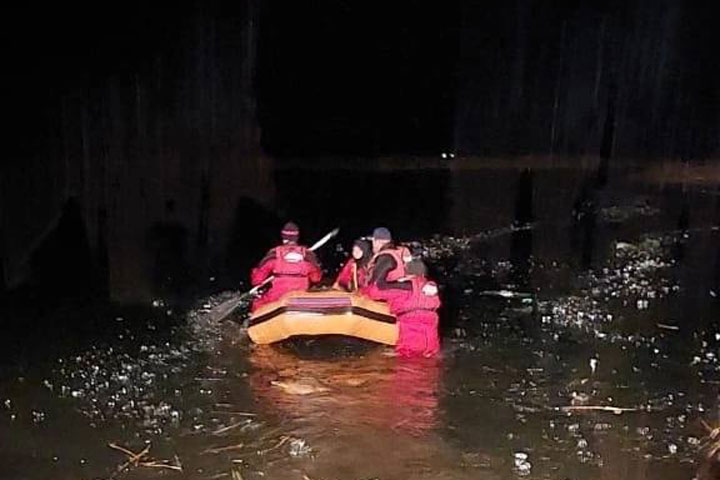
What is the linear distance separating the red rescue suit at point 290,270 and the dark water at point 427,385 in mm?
190

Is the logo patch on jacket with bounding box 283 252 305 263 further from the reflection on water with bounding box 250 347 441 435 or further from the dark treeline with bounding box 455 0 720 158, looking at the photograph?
the dark treeline with bounding box 455 0 720 158

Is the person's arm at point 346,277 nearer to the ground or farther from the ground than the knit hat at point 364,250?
nearer to the ground

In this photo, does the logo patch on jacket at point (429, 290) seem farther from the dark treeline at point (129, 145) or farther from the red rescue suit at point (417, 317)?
the dark treeline at point (129, 145)

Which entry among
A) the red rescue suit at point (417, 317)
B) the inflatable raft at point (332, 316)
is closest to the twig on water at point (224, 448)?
the inflatable raft at point (332, 316)

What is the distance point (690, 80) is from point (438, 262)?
10.3 ft

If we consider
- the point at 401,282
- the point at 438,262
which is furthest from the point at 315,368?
the point at 438,262

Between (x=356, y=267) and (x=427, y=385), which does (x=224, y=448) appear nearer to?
(x=427, y=385)

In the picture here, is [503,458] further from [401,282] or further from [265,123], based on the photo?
[265,123]

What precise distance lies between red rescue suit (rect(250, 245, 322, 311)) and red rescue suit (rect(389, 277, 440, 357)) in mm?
336

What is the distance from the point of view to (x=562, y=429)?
128 inches

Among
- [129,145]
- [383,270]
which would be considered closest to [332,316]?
[383,270]

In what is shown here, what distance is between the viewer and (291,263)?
153 inches

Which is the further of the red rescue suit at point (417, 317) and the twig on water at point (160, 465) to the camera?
the red rescue suit at point (417, 317)

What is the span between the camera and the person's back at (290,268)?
12.8ft
